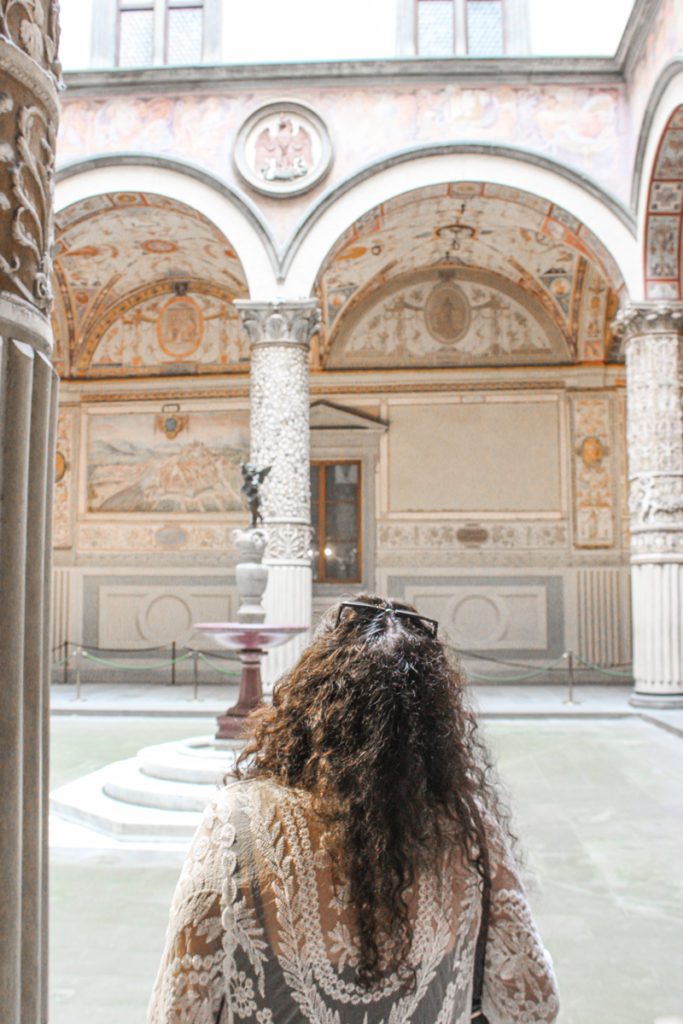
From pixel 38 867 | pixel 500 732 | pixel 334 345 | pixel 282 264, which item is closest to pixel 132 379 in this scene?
pixel 334 345

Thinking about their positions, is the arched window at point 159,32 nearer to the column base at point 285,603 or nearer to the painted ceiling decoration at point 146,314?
the painted ceiling decoration at point 146,314

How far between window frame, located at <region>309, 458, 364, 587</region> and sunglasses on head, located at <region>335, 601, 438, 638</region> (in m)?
13.6

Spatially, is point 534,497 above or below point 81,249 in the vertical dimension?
below

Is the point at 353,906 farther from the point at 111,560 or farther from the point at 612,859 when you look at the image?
the point at 111,560

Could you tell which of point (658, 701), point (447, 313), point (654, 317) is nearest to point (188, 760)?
point (658, 701)

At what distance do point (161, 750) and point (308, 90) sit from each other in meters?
8.21

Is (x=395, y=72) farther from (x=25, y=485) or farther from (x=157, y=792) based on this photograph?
(x=25, y=485)

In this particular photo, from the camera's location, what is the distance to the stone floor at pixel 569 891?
342 centimetres

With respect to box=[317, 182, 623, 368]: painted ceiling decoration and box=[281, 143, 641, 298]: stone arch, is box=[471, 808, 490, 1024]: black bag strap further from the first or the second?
box=[317, 182, 623, 368]: painted ceiling decoration

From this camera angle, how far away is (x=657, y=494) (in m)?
10.9

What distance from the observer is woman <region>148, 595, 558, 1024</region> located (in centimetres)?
122

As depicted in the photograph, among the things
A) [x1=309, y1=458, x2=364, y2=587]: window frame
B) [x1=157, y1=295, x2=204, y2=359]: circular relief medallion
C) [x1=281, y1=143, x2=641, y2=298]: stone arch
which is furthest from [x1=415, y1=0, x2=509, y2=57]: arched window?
[x1=309, y1=458, x2=364, y2=587]: window frame

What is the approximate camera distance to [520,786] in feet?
23.1

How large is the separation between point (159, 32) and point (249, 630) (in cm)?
919
